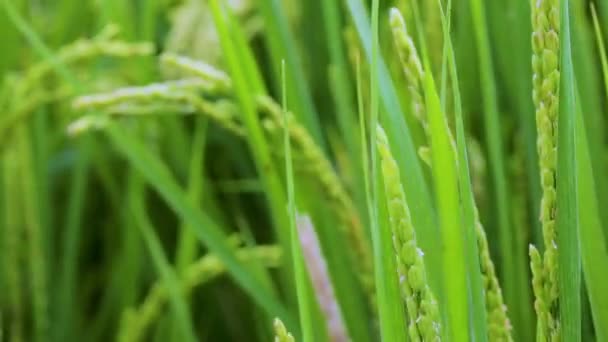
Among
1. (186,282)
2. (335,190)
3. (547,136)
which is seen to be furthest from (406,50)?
(186,282)

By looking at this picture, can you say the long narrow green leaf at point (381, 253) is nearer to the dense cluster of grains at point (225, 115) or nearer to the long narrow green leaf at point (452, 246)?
the long narrow green leaf at point (452, 246)

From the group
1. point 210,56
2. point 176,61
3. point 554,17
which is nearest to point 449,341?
point 554,17

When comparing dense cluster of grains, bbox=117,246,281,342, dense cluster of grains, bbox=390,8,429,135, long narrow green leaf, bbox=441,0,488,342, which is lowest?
dense cluster of grains, bbox=117,246,281,342

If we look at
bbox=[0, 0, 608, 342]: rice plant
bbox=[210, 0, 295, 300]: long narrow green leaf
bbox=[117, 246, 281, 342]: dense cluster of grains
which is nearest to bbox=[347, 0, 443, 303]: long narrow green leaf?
bbox=[0, 0, 608, 342]: rice plant

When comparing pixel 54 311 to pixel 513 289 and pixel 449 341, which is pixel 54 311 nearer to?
pixel 513 289

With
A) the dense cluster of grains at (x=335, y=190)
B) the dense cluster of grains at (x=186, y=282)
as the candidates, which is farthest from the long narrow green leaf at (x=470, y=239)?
the dense cluster of grains at (x=186, y=282)

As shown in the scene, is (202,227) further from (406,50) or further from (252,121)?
(406,50)

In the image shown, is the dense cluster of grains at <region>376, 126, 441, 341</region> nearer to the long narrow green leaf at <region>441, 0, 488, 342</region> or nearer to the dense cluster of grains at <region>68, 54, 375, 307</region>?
the long narrow green leaf at <region>441, 0, 488, 342</region>

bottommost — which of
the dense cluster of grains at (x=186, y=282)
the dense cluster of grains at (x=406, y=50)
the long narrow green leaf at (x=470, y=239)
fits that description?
the dense cluster of grains at (x=186, y=282)
